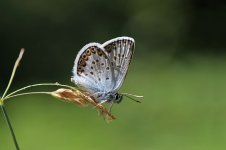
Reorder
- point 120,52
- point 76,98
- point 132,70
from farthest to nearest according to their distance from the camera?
point 132,70 → point 120,52 → point 76,98

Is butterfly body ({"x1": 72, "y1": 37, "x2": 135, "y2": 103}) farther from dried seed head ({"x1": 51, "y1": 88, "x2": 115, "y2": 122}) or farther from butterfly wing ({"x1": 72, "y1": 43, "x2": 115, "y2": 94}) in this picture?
dried seed head ({"x1": 51, "y1": 88, "x2": 115, "y2": 122})

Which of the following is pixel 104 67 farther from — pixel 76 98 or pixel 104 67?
pixel 76 98

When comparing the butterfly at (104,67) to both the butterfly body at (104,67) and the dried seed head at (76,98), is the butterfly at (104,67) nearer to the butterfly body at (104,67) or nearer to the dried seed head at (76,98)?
the butterfly body at (104,67)

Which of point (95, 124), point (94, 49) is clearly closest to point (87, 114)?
point (95, 124)

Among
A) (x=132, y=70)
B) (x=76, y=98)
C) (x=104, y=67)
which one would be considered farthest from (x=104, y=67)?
(x=132, y=70)

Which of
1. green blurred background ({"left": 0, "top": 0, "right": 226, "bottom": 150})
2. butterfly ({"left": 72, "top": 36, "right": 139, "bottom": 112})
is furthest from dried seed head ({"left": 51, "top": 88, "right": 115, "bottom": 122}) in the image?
green blurred background ({"left": 0, "top": 0, "right": 226, "bottom": 150})

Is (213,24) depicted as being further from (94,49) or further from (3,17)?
(94,49)
